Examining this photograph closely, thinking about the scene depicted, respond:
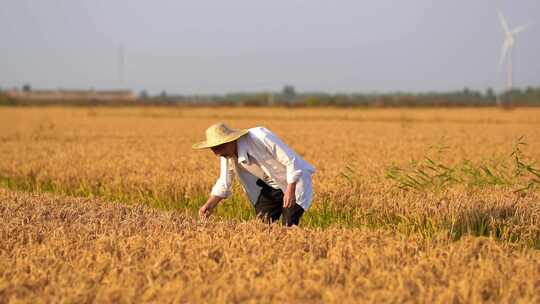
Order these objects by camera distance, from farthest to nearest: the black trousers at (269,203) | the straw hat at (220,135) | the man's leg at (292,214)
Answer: the black trousers at (269,203) < the man's leg at (292,214) < the straw hat at (220,135)

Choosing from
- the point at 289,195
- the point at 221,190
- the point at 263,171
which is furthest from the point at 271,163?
the point at 221,190

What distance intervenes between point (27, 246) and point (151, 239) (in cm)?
105

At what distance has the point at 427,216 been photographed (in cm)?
760

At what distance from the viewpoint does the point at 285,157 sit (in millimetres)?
6625

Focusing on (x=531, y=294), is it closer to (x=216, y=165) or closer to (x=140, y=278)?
(x=140, y=278)

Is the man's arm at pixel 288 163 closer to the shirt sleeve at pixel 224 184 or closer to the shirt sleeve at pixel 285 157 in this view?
the shirt sleeve at pixel 285 157

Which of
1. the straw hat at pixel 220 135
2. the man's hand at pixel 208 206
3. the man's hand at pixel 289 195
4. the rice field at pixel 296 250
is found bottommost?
the rice field at pixel 296 250

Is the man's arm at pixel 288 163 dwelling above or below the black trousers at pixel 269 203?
above

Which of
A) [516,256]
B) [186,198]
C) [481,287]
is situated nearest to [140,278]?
[481,287]

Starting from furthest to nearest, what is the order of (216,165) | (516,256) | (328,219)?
(216,165) < (328,219) < (516,256)

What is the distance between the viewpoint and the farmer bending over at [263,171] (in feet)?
21.6

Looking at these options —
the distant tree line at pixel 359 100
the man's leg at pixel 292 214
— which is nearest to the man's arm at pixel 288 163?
the man's leg at pixel 292 214

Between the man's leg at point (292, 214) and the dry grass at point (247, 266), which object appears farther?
the man's leg at point (292, 214)

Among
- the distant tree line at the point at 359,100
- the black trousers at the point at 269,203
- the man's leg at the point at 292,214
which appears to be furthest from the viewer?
the distant tree line at the point at 359,100
